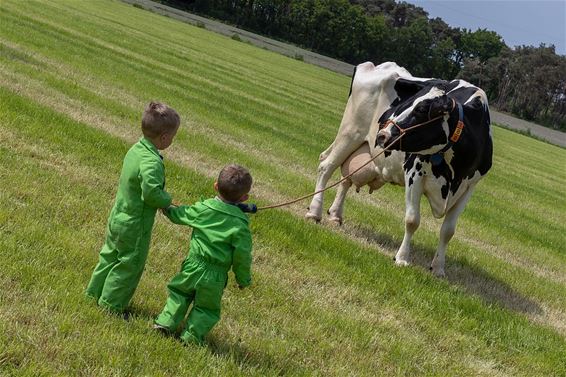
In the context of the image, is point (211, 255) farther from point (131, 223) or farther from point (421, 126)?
point (421, 126)

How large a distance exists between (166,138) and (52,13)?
2862 centimetres

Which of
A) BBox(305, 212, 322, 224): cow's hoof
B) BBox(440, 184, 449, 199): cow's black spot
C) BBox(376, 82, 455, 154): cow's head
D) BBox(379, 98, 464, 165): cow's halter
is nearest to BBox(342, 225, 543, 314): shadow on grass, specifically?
BBox(305, 212, 322, 224): cow's hoof

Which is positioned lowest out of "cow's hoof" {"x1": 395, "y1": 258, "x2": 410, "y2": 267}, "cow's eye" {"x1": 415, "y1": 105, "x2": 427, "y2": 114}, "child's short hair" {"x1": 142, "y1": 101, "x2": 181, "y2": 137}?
"cow's hoof" {"x1": 395, "y1": 258, "x2": 410, "y2": 267}

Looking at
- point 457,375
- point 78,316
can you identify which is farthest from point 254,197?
point 78,316

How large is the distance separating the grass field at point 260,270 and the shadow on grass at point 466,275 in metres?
0.04

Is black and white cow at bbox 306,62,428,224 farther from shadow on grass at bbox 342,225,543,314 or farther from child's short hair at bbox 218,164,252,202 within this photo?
child's short hair at bbox 218,164,252,202

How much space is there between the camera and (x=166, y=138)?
15.4 ft

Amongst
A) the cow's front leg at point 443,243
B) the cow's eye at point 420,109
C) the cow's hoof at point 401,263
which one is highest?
the cow's eye at point 420,109

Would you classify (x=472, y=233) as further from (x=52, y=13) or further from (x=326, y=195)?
(x=52, y=13)

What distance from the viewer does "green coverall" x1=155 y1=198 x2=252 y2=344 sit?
4461mm

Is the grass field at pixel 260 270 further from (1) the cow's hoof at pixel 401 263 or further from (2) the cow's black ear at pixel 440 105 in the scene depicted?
(2) the cow's black ear at pixel 440 105

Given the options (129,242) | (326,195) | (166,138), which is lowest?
(326,195)

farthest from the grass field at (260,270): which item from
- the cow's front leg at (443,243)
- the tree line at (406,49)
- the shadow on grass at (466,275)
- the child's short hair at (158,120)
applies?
the tree line at (406,49)

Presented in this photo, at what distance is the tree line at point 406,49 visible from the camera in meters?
107
